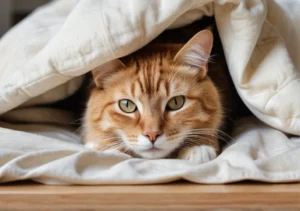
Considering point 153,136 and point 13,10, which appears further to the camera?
point 13,10

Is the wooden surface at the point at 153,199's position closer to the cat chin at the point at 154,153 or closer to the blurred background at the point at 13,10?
the cat chin at the point at 154,153

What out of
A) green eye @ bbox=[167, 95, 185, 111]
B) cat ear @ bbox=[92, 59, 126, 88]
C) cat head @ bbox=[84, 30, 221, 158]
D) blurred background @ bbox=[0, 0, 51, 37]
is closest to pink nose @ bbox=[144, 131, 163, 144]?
cat head @ bbox=[84, 30, 221, 158]

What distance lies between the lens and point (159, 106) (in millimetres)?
1280

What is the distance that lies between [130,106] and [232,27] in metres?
0.35

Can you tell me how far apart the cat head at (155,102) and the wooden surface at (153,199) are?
26cm

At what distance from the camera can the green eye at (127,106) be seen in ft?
4.30

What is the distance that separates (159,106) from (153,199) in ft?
1.17

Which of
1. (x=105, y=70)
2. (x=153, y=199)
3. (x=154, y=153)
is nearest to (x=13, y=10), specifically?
(x=105, y=70)

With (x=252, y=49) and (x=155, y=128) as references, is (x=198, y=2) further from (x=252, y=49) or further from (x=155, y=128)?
(x=155, y=128)

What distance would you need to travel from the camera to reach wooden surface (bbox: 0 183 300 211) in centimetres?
97

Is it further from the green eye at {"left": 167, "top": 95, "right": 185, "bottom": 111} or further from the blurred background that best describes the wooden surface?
the blurred background

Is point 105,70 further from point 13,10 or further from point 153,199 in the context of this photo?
point 13,10

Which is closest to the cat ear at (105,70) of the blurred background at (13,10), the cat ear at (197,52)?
the cat ear at (197,52)

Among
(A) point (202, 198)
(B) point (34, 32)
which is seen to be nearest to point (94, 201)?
(A) point (202, 198)
